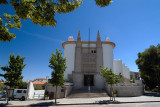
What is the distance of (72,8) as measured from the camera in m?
5.33

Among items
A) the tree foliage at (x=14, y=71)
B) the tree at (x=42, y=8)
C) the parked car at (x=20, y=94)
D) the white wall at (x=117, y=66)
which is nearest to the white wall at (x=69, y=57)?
the white wall at (x=117, y=66)

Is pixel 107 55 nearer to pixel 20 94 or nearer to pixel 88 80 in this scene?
pixel 88 80

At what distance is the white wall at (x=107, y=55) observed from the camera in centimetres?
3152

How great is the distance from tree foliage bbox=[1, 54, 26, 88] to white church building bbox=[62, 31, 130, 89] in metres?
14.1

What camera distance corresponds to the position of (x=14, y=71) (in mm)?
17203

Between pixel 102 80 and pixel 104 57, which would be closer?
pixel 102 80

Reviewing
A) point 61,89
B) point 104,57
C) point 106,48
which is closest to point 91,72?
point 104,57

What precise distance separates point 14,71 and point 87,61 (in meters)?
18.6

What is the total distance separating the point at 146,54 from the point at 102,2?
90.6ft

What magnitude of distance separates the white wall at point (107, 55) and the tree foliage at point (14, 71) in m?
20.6

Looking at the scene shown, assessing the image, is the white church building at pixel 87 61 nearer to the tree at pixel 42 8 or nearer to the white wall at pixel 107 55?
the white wall at pixel 107 55

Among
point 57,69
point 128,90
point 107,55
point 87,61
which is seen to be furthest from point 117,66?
point 57,69

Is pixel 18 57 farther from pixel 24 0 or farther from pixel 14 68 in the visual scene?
pixel 24 0

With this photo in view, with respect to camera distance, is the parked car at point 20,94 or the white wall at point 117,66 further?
the white wall at point 117,66
